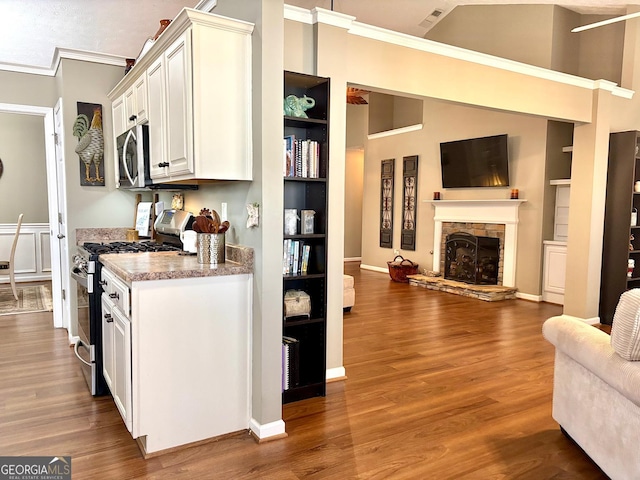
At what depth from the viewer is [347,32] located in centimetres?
332

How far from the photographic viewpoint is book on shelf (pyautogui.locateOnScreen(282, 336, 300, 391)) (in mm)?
2912

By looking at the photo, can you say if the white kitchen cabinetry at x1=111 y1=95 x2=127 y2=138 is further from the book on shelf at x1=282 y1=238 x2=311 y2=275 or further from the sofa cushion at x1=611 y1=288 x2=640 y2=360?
the sofa cushion at x1=611 y1=288 x2=640 y2=360

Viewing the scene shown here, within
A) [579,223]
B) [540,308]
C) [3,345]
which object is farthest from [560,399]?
[3,345]

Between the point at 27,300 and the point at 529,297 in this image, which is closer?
the point at 27,300

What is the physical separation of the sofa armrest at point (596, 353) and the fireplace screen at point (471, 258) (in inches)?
178

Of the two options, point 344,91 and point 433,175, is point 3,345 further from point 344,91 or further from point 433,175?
point 433,175

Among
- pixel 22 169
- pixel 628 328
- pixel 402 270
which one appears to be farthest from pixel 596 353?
pixel 22 169

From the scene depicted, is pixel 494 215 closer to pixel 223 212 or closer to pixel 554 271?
pixel 554 271

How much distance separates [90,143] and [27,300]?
3.03m

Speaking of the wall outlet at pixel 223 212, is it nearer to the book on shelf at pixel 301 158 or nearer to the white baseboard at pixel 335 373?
the book on shelf at pixel 301 158

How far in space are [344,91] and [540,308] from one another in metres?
4.23

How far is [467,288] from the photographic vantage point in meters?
6.73

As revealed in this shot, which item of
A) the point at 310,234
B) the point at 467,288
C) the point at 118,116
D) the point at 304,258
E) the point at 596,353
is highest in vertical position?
the point at 118,116

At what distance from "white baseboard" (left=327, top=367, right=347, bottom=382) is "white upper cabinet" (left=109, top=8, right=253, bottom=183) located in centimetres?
161
